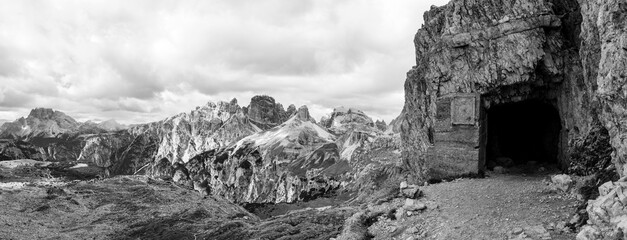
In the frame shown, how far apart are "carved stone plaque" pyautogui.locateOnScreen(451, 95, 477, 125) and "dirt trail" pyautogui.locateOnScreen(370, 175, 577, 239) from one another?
5.98 metres

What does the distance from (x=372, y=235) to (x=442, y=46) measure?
19.2 meters

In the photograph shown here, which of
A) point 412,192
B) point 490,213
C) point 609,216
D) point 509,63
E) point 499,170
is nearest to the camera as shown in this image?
point 609,216

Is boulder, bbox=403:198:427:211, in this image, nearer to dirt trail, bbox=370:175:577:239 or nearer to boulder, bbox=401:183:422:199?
dirt trail, bbox=370:175:577:239

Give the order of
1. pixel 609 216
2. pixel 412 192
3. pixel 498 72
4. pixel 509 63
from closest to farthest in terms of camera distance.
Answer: pixel 609 216
pixel 412 192
pixel 509 63
pixel 498 72

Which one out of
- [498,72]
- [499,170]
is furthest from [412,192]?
[498,72]

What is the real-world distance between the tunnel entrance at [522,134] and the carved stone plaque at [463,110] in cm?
484

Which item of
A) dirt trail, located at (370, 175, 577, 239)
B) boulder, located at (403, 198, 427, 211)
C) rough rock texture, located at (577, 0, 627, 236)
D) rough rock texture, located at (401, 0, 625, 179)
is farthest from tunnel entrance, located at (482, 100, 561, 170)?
rough rock texture, located at (577, 0, 627, 236)

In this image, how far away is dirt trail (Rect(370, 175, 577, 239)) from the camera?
17.0 metres

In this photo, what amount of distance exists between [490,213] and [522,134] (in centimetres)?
2351

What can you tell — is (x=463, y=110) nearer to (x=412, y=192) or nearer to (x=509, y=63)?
(x=509, y=63)

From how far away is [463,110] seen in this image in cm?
3122

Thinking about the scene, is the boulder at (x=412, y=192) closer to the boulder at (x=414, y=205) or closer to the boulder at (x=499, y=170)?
the boulder at (x=414, y=205)

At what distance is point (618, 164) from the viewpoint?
1576 cm

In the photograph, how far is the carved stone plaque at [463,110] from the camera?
3062 centimetres
